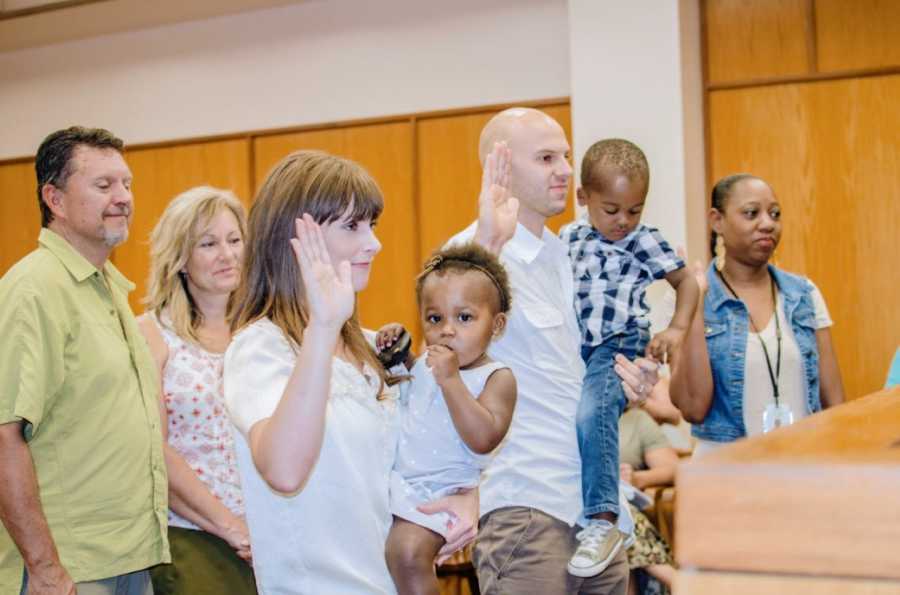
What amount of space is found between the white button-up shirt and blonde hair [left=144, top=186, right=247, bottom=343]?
845mm

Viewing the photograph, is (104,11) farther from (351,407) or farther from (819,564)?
(819,564)

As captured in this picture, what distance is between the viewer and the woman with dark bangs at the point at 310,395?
1623mm

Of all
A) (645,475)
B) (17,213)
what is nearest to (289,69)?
(17,213)

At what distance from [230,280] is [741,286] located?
1.63m

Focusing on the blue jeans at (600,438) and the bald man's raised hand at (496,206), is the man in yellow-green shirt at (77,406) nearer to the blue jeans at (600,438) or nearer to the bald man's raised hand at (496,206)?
the bald man's raised hand at (496,206)

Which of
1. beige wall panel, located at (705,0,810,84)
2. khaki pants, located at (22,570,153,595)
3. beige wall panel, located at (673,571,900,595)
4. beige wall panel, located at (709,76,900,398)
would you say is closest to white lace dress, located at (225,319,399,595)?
khaki pants, located at (22,570,153,595)

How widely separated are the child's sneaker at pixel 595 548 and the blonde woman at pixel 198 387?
2.75 ft

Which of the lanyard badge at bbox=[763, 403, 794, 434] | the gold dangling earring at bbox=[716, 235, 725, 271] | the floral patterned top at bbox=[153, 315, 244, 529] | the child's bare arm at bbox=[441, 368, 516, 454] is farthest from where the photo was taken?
the gold dangling earring at bbox=[716, 235, 725, 271]

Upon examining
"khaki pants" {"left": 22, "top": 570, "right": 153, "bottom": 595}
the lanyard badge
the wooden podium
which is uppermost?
the wooden podium

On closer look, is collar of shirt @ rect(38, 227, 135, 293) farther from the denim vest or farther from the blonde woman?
the denim vest

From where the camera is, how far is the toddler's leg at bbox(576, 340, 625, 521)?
8.95 feet

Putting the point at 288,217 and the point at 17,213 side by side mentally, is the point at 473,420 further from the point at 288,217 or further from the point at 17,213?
the point at 17,213


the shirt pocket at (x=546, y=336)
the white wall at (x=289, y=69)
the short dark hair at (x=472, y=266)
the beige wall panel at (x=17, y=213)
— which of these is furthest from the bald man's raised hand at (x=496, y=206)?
the beige wall panel at (x=17, y=213)

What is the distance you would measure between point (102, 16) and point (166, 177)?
114 cm
